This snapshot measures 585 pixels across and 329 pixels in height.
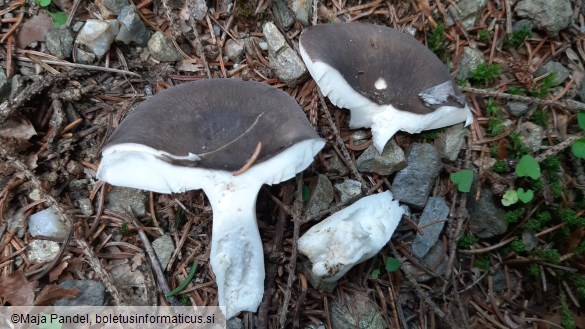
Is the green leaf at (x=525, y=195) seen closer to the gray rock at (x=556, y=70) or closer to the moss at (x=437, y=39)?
the gray rock at (x=556, y=70)

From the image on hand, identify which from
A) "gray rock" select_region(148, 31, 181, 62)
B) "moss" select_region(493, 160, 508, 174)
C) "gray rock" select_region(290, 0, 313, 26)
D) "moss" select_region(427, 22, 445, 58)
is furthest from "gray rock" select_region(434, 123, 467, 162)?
"gray rock" select_region(148, 31, 181, 62)

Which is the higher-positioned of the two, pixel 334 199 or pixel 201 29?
pixel 201 29

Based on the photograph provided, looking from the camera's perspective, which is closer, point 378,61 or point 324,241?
point 324,241

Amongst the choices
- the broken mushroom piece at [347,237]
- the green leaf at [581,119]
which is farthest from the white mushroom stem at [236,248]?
the green leaf at [581,119]

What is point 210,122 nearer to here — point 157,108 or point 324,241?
point 157,108

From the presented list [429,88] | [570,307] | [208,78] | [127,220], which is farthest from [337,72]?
[570,307]

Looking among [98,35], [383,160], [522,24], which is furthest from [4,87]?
[522,24]

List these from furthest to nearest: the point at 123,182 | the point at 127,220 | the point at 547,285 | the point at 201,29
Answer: the point at 201,29
the point at 547,285
the point at 127,220
the point at 123,182

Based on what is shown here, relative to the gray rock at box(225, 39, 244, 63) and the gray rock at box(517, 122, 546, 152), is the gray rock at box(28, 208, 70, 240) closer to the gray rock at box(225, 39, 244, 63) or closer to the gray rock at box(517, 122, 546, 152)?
the gray rock at box(225, 39, 244, 63)
